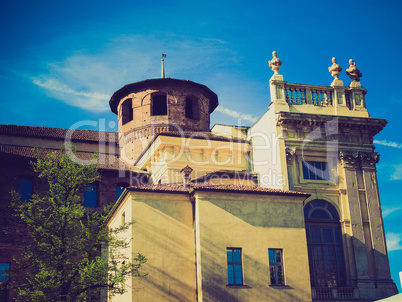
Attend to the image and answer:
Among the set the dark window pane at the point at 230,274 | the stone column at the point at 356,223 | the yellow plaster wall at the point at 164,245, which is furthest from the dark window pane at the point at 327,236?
the yellow plaster wall at the point at 164,245

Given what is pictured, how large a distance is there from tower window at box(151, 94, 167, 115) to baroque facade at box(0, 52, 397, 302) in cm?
6

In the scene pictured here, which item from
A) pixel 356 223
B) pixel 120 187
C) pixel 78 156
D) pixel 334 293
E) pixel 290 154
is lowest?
pixel 334 293

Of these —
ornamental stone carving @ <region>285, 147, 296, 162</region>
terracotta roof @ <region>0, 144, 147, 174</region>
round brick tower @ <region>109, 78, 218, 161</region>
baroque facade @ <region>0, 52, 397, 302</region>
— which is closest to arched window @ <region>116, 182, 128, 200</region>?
baroque facade @ <region>0, 52, 397, 302</region>

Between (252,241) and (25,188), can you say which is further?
(25,188)

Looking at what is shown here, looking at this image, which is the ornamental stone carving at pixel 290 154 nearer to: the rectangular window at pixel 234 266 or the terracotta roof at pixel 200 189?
the terracotta roof at pixel 200 189

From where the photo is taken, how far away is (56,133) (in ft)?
116

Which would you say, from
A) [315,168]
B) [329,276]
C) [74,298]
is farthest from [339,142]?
[74,298]

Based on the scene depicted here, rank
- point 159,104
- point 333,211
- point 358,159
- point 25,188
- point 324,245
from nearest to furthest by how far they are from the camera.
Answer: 1. point 324,245
2. point 333,211
3. point 358,159
4. point 25,188
5. point 159,104

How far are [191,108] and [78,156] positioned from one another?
7.96 meters

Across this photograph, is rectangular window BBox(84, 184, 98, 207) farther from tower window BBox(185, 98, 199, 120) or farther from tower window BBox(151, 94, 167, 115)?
tower window BBox(185, 98, 199, 120)

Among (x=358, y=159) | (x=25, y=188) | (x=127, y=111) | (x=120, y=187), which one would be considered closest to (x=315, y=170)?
(x=358, y=159)

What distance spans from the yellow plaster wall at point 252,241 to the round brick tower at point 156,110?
40.6ft

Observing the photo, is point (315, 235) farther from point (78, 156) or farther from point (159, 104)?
point (78, 156)

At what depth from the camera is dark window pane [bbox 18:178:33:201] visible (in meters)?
30.5
